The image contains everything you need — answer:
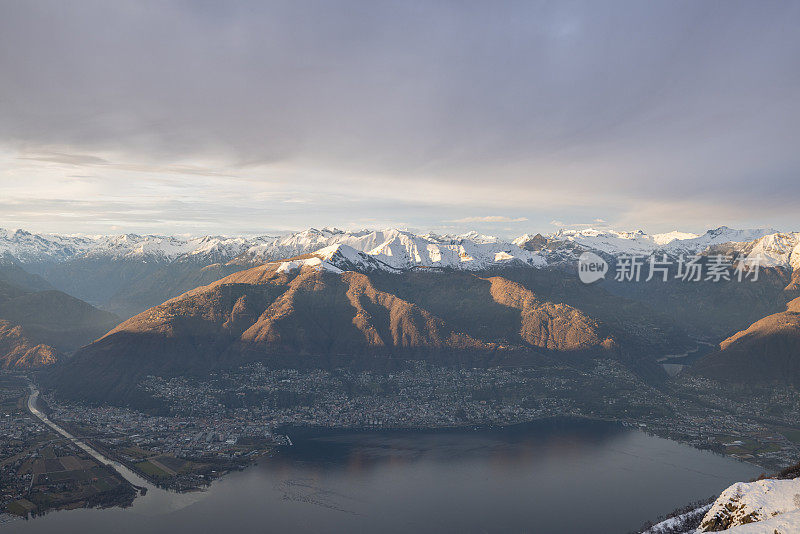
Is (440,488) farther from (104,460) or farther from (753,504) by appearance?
(753,504)

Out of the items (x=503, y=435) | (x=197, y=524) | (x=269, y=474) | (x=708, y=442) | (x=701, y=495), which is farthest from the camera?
(x=503, y=435)

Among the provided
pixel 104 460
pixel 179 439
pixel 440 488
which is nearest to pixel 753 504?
pixel 440 488

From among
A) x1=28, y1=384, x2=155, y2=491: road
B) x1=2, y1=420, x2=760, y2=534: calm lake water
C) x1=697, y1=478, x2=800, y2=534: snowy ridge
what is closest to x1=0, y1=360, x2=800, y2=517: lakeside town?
x1=28, y1=384, x2=155, y2=491: road

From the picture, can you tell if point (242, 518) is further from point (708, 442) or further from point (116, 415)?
point (708, 442)

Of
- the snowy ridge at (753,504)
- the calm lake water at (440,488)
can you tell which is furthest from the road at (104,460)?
the snowy ridge at (753,504)

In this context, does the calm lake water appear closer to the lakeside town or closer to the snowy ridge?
the lakeside town

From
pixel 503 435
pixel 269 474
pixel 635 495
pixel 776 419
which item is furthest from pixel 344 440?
pixel 776 419

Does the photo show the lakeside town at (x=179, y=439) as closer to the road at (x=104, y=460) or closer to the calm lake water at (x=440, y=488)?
the road at (x=104, y=460)

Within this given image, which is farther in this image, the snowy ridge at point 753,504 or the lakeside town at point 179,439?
the lakeside town at point 179,439
